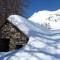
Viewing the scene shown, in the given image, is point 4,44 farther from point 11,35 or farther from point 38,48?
point 38,48

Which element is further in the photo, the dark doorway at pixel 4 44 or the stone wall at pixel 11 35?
the dark doorway at pixel 4 44

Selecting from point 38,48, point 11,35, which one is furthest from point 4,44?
point 38,48

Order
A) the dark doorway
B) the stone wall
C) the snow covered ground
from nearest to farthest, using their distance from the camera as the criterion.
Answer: the snow covered ground < the stone wall < the dark doorway

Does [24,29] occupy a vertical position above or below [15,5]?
below

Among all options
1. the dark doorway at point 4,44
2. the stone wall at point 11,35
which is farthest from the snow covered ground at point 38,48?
the dark doorway at point 4,44

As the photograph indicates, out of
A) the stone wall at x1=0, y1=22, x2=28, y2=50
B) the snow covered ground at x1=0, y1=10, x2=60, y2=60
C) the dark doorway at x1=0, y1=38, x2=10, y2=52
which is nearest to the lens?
the snow covered ground at x1=0, y1=10, x2=60, y2=60

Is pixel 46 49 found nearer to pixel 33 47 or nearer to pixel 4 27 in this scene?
pixel 33 47

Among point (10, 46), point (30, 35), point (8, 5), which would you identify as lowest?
Result: point (10, 46)

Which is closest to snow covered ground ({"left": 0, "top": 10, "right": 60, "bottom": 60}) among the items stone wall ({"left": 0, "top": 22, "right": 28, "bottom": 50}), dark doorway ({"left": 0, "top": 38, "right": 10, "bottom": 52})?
stone wall ({"left": 0, "top": 22, "right": 28, "bottom": 50})

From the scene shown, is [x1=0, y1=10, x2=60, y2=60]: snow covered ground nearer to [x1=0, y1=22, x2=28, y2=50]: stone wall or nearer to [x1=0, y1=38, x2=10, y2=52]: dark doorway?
[x1=0, y1=22, x2=28, y2=50]: stone wall

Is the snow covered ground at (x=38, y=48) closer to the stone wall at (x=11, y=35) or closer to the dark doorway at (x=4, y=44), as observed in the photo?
the stone wall at (x=11, y=35)

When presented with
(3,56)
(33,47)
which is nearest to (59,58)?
(33,47)

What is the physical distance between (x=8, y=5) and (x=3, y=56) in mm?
1835

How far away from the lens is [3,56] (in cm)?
229
